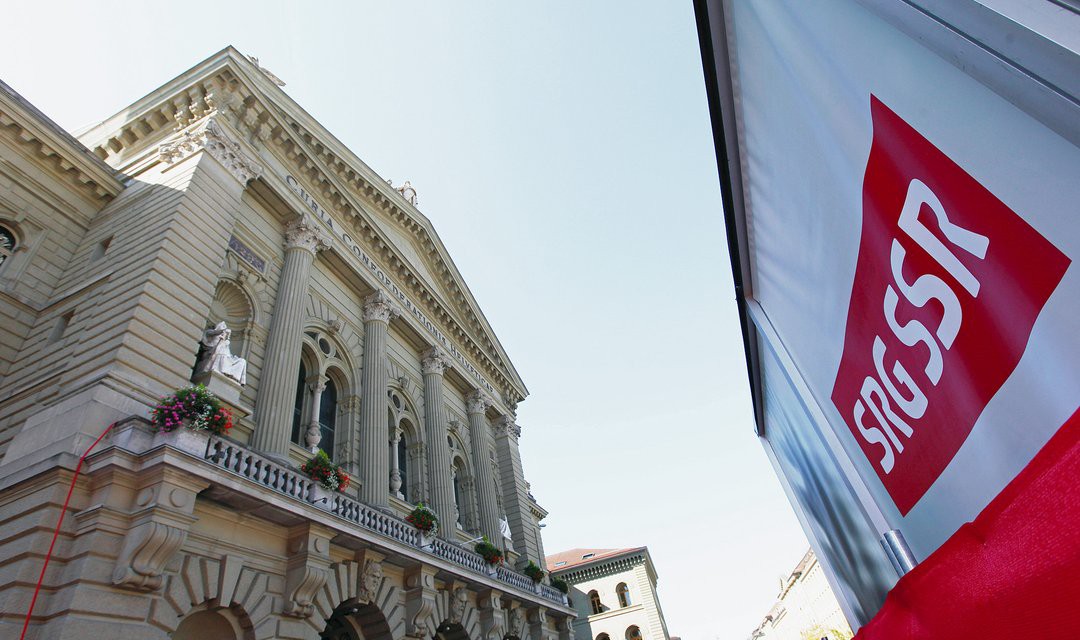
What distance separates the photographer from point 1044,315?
1.30 metres

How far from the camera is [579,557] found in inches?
2248

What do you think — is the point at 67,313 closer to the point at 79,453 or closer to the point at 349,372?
the point at 79,453

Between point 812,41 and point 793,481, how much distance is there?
18.4 feet

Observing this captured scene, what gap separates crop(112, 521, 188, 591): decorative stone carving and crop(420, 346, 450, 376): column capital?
14765 mm

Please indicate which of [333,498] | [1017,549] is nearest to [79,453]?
[333,498]

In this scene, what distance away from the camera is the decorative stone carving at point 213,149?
45.4 feet

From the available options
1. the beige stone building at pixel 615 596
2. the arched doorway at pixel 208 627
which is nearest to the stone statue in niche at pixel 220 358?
the arched doorway at pixel 208 627

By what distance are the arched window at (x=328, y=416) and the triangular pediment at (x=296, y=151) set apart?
6164mm

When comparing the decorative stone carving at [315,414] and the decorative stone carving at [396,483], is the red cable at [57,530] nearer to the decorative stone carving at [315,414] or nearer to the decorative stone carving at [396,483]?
the decorative stone carving at [315,414]

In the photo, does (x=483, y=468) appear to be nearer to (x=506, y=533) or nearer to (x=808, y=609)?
(x=506, y=533)

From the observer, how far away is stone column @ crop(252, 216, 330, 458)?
12.9 m

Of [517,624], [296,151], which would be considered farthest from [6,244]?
[517,624]

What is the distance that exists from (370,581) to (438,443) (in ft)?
27.0

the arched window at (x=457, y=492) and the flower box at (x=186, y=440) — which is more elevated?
the arched window at (x=457, y=492)
